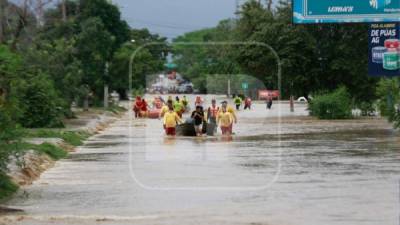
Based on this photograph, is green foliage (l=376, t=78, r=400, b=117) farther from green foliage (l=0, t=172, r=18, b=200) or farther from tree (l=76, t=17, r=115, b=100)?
green foliage (l=0, t=172, r=18, b=200)

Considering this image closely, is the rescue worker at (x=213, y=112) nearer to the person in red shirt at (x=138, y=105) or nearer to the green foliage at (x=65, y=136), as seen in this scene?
the green foliage at (x=65, y=136)

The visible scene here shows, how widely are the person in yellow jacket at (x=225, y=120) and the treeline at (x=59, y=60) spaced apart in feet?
20.8

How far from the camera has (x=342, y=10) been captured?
1496 inches

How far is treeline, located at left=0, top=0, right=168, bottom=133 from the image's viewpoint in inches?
582

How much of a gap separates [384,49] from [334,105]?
8.48 meters

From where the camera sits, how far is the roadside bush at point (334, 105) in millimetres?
49062

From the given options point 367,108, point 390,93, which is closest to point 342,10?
point 390,93

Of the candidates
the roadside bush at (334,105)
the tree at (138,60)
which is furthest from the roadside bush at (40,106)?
the roadside bush at (334,105)

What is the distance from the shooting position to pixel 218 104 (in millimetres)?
34469

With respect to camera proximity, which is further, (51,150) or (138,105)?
(138,105)

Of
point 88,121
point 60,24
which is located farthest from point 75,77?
point 60,24

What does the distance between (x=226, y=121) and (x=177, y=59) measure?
836cm

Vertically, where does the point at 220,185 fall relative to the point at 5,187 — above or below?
below

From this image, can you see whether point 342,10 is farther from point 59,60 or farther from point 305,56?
point 59,60
